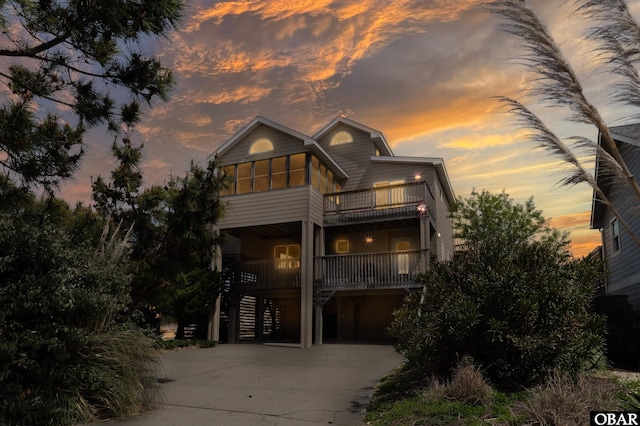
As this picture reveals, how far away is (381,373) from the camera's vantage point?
33.5 ft

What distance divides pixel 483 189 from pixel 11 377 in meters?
23.0

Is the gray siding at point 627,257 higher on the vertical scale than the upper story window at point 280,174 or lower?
lower

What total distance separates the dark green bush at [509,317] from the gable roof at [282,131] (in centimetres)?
1154

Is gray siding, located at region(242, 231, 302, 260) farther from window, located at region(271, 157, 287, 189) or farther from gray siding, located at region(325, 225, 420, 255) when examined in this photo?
window, located at region(271, 157, 287, 189)

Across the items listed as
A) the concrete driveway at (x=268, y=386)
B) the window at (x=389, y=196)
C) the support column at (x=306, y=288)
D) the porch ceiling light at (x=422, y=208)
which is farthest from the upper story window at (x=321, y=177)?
the concrete driveway at (x=268, y=386)

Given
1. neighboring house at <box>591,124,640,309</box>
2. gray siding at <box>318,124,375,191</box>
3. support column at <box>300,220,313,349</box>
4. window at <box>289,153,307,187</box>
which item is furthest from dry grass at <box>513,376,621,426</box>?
gray siding at <box>318,124,375,191</box>

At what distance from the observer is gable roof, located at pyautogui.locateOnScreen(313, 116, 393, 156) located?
21.8 m

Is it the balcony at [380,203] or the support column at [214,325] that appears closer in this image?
the support column at [214,325]

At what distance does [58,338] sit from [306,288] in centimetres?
1182

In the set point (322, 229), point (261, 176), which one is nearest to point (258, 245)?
point (261, 176)

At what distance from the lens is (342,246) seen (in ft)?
69.2

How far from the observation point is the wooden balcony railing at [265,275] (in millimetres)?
18438

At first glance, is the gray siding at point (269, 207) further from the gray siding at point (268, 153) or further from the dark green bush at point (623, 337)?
the dark green bush at point (623, 337)

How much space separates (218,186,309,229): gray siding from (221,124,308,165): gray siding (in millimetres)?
1939
